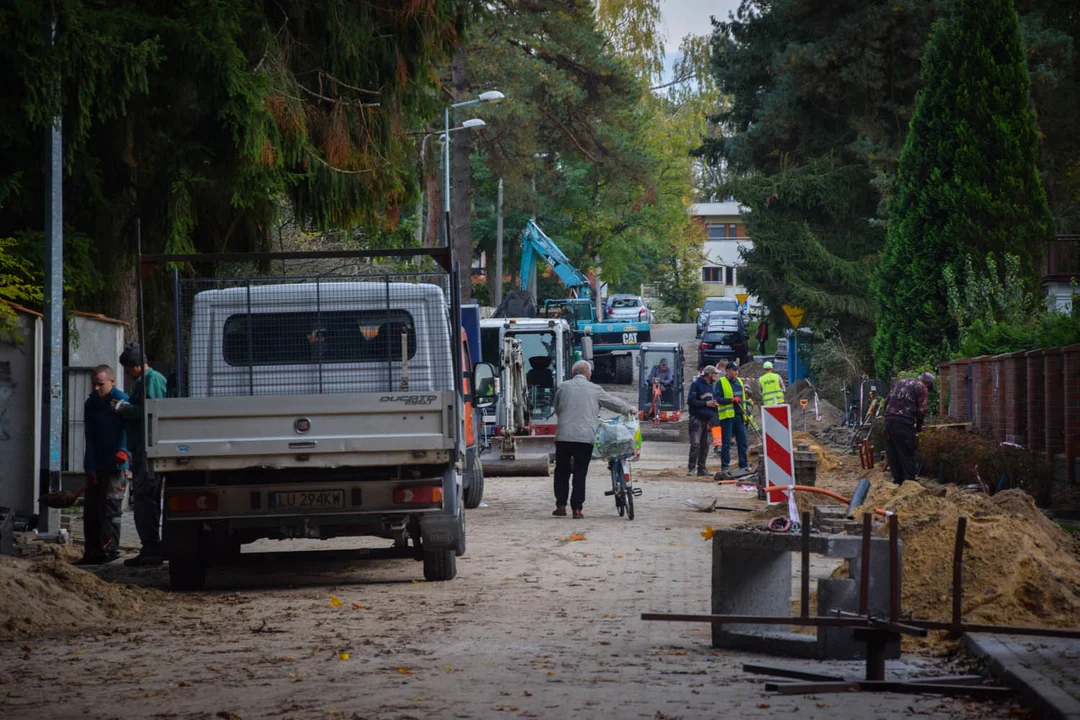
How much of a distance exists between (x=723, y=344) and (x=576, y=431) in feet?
139

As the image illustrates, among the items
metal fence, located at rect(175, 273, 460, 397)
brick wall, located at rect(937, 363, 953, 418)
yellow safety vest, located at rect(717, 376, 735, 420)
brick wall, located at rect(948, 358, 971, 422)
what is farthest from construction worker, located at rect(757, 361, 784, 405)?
metal fence, located at rect(175, 273, 460, 397)

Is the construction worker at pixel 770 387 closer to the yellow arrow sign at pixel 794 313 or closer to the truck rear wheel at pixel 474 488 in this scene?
the truck rear wheel at pixel 474 488

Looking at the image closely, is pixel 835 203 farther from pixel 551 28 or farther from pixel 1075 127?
pixel 551 28

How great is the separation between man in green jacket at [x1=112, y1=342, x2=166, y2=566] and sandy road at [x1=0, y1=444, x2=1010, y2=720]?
0.35m

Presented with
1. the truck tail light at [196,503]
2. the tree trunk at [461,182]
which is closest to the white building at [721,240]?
the tree trunk at [461,182]

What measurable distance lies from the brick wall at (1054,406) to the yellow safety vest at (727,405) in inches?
244

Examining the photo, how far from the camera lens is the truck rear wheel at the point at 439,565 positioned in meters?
12.0

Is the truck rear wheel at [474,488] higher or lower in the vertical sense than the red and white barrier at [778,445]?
lower

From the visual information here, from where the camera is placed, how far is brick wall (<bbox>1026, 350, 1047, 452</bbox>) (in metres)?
22.0

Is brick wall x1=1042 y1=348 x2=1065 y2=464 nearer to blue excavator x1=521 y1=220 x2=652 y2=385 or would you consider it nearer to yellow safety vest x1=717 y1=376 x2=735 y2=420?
yellow safety vest x1=717 y1=376 x2=735 y2=420

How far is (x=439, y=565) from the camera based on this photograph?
1202 cm

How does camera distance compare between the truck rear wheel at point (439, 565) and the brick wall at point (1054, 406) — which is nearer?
the truck rear wheel at point (439, 565)

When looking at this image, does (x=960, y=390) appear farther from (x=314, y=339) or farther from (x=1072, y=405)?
A: (x=314, y=339)

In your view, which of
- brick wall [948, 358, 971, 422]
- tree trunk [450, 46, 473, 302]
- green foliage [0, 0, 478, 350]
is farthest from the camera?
tree trunk [450, 46, 473, 302]
